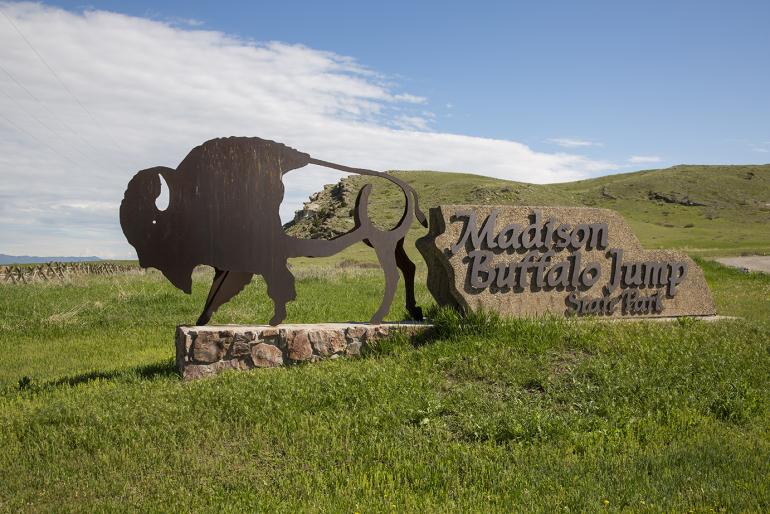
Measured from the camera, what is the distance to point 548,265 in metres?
10.6

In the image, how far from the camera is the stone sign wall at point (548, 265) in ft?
33.0

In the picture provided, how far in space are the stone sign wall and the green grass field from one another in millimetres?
762

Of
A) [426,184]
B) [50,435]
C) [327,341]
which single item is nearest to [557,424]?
[327,341]

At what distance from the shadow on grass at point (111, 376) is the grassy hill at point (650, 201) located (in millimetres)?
34837

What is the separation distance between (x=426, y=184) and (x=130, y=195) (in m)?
87.8

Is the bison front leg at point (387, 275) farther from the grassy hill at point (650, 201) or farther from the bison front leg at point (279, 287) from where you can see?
the grassy hill at point (650, 201)

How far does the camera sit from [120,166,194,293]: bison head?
9180 mm

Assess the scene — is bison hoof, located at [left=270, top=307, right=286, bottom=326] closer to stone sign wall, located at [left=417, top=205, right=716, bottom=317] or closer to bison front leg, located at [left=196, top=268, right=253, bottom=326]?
bison front leg, located at [left=196, top=268, right=253, bottom=326]

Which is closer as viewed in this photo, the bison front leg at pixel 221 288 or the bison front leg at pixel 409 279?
the bison front leg at pixel 221 288

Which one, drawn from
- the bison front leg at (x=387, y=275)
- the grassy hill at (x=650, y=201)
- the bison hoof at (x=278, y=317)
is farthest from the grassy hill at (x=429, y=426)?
the grassy hill at (x=650, y=201)

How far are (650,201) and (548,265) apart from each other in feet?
301

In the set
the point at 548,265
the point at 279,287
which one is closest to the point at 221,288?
the point at 279,287

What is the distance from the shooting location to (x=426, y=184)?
315 ft

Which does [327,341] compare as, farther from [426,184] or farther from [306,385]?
[426,184]
